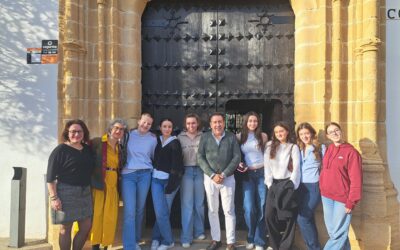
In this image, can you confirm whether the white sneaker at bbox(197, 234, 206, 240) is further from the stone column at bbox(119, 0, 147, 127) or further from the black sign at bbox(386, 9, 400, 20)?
the black sign at bbox(386, 9, 400, 20)

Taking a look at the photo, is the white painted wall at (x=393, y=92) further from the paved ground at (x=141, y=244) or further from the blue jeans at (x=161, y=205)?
the blue jeans at (x=161, y=205)

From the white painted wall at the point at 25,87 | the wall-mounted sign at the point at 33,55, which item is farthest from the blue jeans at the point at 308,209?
the wall-mounted sign at the point at 33,55

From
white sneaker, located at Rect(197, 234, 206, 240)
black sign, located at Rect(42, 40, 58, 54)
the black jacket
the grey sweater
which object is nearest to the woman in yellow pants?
the grey sweater

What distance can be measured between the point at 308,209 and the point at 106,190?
208 centimetres

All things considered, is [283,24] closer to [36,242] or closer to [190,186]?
[190,186]

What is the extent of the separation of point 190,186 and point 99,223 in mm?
1025

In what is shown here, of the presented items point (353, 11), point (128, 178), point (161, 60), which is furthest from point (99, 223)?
point (353, 11)

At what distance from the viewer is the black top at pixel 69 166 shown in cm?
324

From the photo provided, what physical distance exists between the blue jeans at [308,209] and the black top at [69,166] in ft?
7.06

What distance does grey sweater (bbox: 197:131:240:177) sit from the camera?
3.72m

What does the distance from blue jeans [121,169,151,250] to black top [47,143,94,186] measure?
1.53ft

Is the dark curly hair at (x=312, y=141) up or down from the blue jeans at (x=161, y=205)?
up

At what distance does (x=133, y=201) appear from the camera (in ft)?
12.1

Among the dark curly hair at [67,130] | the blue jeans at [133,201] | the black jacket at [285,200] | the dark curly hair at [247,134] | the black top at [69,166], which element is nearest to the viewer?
the black top at [69,166]
